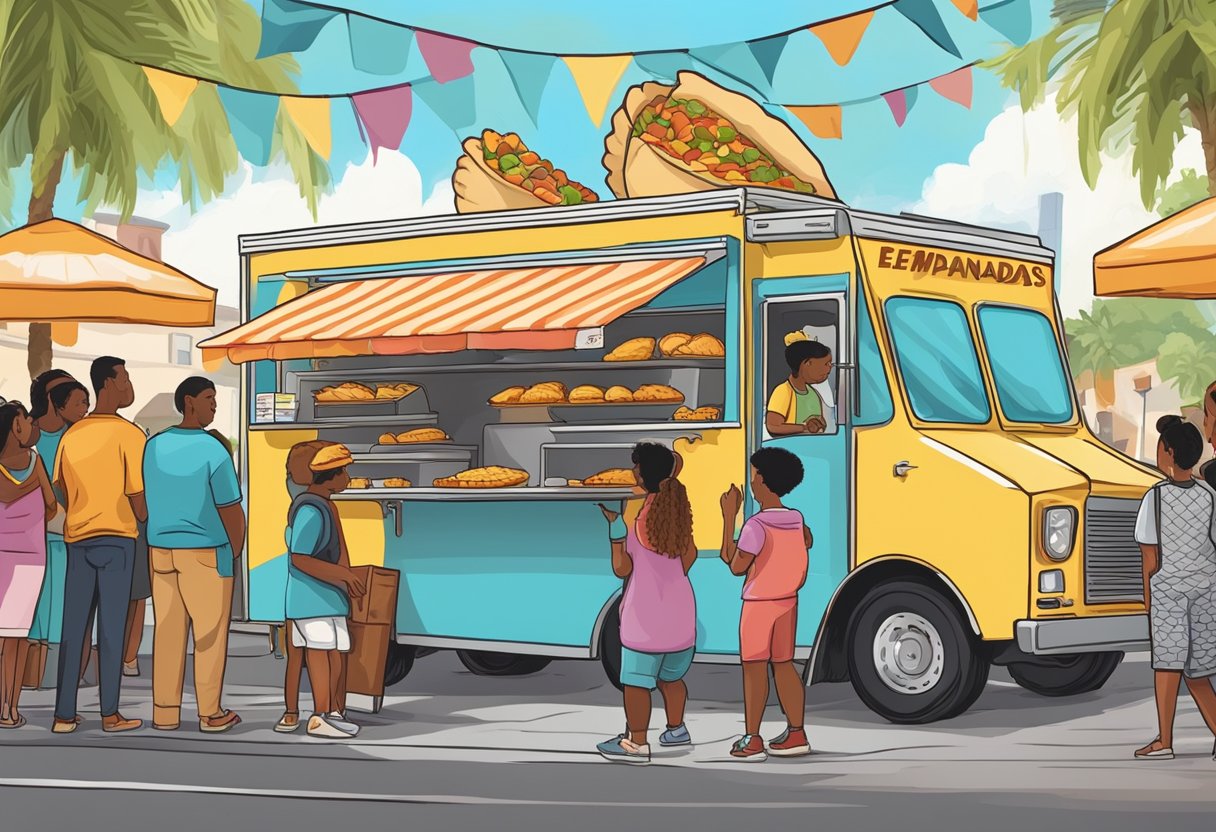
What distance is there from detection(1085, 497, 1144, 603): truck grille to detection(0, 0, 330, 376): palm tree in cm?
1214

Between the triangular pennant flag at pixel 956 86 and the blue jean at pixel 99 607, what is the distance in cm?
997

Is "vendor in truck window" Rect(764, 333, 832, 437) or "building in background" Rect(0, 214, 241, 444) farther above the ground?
"building in background" Rect(0, 214, 241, 444)

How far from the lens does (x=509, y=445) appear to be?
1345 cm

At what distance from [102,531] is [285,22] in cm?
824

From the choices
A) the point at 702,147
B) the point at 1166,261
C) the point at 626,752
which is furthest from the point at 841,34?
the point at 626,752

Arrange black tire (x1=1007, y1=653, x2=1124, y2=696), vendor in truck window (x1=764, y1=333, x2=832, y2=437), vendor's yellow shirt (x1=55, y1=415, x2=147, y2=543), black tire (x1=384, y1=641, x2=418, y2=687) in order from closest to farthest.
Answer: vendor's yellow shirt (x1=55, y1=415, x2=147, y2=543), vendor in truck window (x1=764, y1=333, x2=832, y2=437), black tire (x1=1007, y1=653, x2=1124, y2=696), black tire (x1=384, y1=641, x2=418, y2=687)

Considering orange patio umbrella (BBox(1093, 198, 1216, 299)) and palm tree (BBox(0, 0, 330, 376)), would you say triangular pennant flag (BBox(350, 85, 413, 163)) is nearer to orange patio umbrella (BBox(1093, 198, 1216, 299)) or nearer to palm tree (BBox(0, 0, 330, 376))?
palm tree (BBox(0, 0, 330, 376))

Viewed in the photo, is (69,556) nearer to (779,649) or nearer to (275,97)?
(779,649)

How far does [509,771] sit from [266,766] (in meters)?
1.22

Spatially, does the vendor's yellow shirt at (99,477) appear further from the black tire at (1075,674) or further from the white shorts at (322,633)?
the black tire at (1075,674)

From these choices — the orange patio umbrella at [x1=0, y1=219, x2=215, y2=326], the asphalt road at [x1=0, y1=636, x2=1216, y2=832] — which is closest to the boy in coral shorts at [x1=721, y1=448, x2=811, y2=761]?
the asphalt road at [x1=0, y1=636, x2=1216, y2=832]

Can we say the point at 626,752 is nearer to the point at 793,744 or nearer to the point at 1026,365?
the point at 793,744

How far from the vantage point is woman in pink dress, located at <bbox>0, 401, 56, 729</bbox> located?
11.1m

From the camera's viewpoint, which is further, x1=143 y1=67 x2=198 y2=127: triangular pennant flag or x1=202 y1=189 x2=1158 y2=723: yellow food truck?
x1=143 y1=67 x2=198 y2=127: triangular pennant flag
